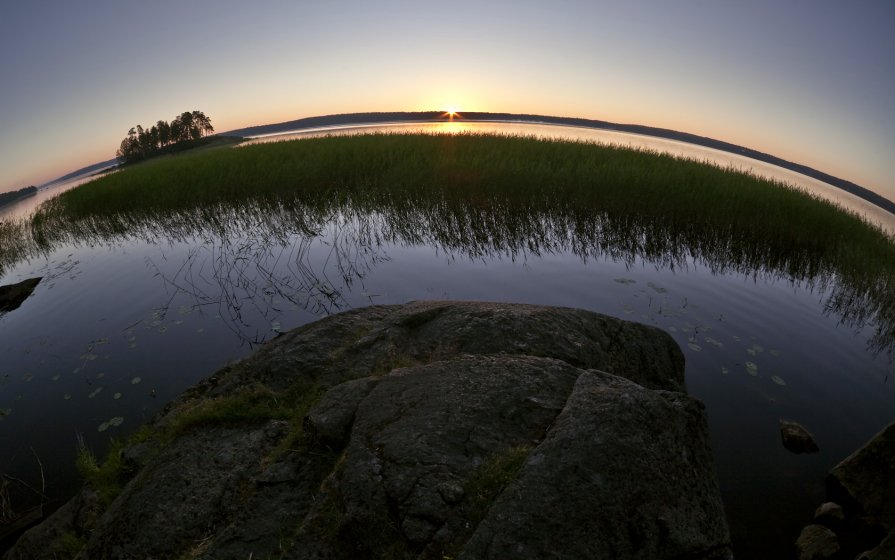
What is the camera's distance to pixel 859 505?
3.16m

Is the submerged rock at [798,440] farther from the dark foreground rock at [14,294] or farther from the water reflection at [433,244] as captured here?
the dark foreground rock at [14,294]

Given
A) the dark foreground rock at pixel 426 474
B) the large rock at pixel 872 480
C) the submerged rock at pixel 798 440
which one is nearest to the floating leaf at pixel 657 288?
the submerged rock at pixel 798 440

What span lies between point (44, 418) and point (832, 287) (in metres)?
11.5

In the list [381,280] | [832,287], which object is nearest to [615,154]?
[832,287]

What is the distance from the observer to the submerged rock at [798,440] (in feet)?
12.6

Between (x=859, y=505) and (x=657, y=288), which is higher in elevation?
(x=657, y=288)

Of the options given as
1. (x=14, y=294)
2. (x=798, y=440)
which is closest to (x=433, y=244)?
(x=798, y=440)

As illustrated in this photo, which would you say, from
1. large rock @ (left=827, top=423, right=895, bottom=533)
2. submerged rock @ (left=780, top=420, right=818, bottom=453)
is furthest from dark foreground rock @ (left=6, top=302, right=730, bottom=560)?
submerged rock @ (left=780, top=420, right=818, bottom=453)

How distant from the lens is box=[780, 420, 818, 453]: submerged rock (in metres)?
3.85

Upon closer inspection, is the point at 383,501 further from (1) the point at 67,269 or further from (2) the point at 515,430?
(1) the point at 67,269

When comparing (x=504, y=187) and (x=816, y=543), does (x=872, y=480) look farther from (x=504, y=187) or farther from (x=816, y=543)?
(x=504, y=187)

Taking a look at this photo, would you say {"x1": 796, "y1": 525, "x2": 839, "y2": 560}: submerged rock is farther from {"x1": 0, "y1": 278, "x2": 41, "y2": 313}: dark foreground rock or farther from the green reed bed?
{"x1": 0, "y1": 278, "x2": 41, "y2": 313}: dark foreground rock

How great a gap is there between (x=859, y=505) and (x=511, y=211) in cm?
838

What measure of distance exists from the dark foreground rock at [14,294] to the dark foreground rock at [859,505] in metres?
11.6
